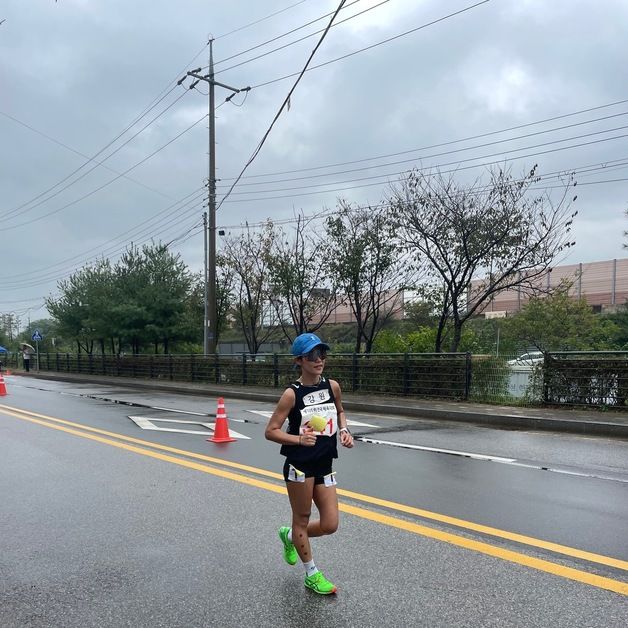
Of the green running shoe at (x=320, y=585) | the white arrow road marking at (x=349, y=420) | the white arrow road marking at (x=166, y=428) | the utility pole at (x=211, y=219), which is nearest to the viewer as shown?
the green running shoe at (x=320, y=585)

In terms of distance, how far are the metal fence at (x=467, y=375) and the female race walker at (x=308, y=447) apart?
10059 millimetres

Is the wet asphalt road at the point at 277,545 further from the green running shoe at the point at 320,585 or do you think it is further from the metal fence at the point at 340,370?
the metal fence at the point at 340,370

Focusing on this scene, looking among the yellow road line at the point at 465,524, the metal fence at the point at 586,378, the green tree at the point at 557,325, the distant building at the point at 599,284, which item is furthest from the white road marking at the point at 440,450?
the distant building at the point at 599,284

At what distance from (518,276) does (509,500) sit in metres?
12.9

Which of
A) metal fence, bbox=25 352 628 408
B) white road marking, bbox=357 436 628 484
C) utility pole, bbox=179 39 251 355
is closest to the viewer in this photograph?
white road marking, bbox=357 436 628 484

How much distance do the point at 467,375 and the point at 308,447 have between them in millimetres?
11275

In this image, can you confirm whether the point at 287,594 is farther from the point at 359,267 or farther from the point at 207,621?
the point at 359,267

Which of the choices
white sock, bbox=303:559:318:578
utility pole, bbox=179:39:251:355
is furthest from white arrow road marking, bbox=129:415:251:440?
utility pole, bbox=179:39:251:355

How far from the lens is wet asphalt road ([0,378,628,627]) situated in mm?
3311

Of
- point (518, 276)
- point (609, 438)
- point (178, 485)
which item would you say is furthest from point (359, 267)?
point (178, 485)

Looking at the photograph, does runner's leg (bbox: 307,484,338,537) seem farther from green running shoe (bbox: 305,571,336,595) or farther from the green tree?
the green tree

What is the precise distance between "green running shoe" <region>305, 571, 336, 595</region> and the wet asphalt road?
49 millimetres

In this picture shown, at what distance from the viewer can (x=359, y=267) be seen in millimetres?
20047

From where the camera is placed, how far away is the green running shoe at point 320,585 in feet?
11.4
